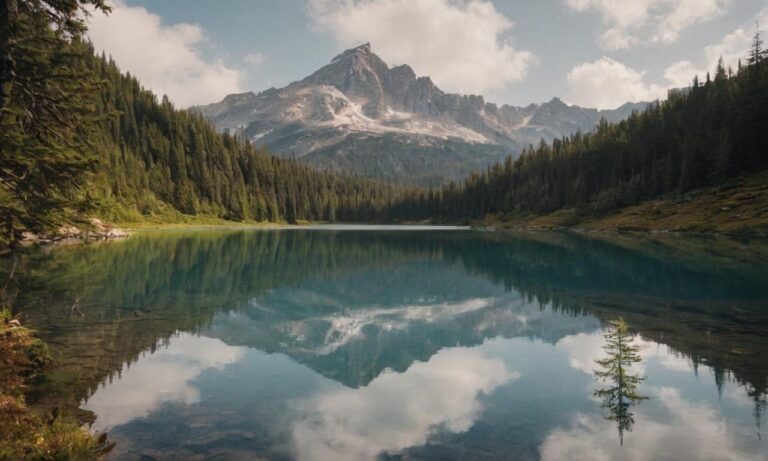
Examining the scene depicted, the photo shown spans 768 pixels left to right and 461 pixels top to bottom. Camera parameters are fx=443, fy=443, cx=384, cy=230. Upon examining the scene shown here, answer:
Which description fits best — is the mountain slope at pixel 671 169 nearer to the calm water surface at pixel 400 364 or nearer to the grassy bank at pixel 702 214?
the grassy bank at pixel 702 214

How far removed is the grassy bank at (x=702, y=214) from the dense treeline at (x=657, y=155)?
6.49 metres

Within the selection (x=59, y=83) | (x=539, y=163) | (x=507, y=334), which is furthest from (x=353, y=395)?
(x=539, y=163)

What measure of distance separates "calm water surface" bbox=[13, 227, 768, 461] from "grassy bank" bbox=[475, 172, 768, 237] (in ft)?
155

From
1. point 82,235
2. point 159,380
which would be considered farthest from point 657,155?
point 159,380

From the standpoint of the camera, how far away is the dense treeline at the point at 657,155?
362 feet

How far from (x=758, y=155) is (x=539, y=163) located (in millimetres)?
83581

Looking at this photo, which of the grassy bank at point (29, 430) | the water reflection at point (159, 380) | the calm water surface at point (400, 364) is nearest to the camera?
the grassy bank at point (29, 430)

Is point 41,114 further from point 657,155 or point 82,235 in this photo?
point 657,155

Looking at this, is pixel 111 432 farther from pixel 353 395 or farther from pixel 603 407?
pixel 603 407

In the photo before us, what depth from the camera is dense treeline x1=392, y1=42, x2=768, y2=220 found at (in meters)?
110

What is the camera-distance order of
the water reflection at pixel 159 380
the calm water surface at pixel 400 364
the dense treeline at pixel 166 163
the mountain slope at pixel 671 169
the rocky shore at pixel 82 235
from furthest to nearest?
the dense treeline at pixel 166 163
the mountain slope at pixel 671 169
the rocky shore at pixel 82 235
the water reflection at pixel 159 380
the calm water surface at pixel 400 364

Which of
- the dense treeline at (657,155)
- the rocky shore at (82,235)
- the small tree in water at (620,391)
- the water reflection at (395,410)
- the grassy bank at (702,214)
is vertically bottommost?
the water reflection at (395,410)

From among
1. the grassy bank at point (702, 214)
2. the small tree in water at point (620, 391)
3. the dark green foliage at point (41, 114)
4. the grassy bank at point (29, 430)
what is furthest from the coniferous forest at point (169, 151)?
the small tree in water at point (620, 391)

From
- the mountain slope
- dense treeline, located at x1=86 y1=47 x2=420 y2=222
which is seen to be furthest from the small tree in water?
dense treeline, located at x1=86 y1=47 x2=420 y2=222
